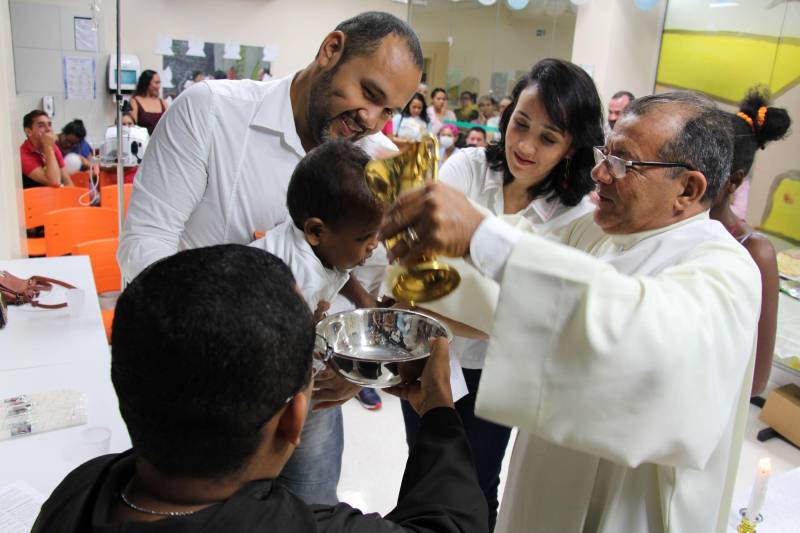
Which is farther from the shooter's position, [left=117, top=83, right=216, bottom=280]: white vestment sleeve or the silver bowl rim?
[left=117, top=83, right=216, bottom=280]: white vestment sleeve

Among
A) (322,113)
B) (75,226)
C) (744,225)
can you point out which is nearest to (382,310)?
(322,113)

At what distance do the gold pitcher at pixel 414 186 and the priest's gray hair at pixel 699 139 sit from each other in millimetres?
470

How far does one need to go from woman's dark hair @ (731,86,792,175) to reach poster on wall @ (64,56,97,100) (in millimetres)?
6655

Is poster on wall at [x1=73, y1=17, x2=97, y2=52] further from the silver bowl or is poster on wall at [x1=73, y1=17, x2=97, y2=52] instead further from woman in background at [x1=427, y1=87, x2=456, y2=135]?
the silver bowl

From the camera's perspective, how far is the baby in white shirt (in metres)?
1.45

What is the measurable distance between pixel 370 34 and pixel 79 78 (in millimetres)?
6420

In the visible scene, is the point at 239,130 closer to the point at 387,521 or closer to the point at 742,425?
the point at 387,521

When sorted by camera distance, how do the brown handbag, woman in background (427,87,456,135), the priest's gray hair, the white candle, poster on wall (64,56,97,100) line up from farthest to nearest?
woman in background (427,87,456,135) → poster on wall (64,56,97,100) → the brown handbag → the white candle → the priest's gray hair

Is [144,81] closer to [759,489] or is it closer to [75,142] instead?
[75,142]

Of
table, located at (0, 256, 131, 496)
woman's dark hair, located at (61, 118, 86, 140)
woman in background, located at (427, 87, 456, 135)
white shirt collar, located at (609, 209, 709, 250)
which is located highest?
white shirt collar, located at (609, 209, 709, 250)

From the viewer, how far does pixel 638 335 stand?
3.05 ft

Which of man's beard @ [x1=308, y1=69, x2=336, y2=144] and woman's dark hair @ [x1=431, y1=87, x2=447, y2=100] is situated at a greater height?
man's beard @ [x1=308, y1=69, x2=336, y2=144]

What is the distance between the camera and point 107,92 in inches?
273

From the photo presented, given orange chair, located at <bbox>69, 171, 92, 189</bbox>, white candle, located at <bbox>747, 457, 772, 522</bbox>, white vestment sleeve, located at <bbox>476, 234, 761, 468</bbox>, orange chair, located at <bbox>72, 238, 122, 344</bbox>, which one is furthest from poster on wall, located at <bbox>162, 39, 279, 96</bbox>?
white vestment sleeve, located at <bbox>476, 234, 761, 468</bbox>
